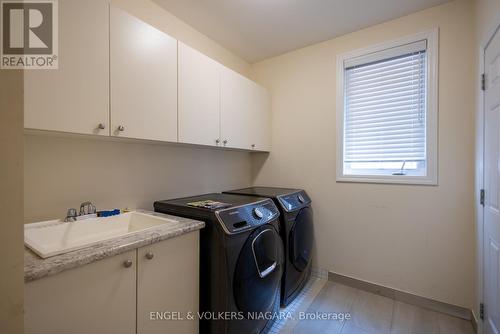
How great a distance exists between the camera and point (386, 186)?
205 centimetres

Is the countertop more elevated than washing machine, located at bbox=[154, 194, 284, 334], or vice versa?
the countertop

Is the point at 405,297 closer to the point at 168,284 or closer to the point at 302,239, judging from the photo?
the point at 302,239

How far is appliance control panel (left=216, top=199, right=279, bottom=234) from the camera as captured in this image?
1361mm

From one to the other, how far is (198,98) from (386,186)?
178 cm

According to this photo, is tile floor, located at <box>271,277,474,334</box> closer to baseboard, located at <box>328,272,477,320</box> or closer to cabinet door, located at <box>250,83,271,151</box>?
baseboard, located at <box>328,272,477,320</box>

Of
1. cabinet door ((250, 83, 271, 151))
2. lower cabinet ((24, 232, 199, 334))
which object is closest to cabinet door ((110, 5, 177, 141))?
lower cabinet ((24, 232, 199, 334))

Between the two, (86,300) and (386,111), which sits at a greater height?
(386,111)

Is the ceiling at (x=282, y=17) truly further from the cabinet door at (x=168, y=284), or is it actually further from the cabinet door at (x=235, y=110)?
the cabinet door at (x=168, y=284)

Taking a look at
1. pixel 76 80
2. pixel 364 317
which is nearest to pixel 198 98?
pixel 76 80

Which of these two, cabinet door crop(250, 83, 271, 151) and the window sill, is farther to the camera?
cabinet door crop(250, 83, 271, 151)

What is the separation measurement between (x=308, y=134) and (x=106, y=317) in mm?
2161

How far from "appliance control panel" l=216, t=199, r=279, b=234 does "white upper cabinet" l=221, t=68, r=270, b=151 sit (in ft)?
2.19

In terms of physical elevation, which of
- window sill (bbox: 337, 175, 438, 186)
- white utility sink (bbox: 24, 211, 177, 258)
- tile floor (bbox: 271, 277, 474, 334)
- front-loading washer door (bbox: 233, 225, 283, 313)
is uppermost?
window sill (bbox: 337, 175, 438, 186)

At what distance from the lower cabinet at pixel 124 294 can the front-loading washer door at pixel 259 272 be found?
0.26 meters
